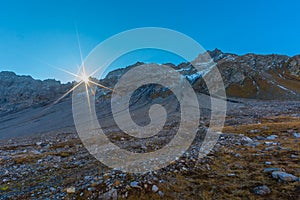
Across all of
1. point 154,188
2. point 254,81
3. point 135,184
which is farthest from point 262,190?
point 254,81

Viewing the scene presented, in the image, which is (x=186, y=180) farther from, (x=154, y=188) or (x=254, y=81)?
(x=254, y=81)

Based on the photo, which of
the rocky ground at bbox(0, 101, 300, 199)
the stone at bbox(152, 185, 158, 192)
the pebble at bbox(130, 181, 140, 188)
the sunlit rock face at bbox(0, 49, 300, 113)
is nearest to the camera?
the rocky ground at bbox(0, 101, 300, 199)

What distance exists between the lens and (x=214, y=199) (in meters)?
7.16

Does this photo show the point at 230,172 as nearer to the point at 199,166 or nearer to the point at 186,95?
the point at 199,166

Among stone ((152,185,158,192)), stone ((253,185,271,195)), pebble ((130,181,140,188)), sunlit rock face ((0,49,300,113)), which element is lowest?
stone ((253,185,271,195))

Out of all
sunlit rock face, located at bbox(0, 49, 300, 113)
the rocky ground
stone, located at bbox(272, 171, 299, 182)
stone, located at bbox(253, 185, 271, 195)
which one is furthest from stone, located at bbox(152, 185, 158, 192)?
sunlit rock face, located at bbox(0, 49, 300, 113)

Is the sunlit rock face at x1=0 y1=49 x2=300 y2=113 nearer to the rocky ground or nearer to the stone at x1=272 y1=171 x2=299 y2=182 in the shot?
the rocky ground

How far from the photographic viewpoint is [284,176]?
26.2 feet

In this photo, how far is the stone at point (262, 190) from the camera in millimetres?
7184

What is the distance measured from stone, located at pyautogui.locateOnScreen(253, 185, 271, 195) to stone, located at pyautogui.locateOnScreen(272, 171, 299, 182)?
1.19 m

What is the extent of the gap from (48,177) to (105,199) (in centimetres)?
640

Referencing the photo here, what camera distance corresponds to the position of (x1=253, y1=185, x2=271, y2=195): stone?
7.18 m

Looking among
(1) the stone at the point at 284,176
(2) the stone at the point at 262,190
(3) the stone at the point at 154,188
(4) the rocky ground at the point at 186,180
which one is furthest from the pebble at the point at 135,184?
(1) the stone at the point at 284,176

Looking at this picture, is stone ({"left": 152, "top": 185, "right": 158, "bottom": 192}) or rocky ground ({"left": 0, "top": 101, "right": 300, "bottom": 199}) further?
stone ({"left": 152, "top": 185, "right": 158, "bottom": 192})
